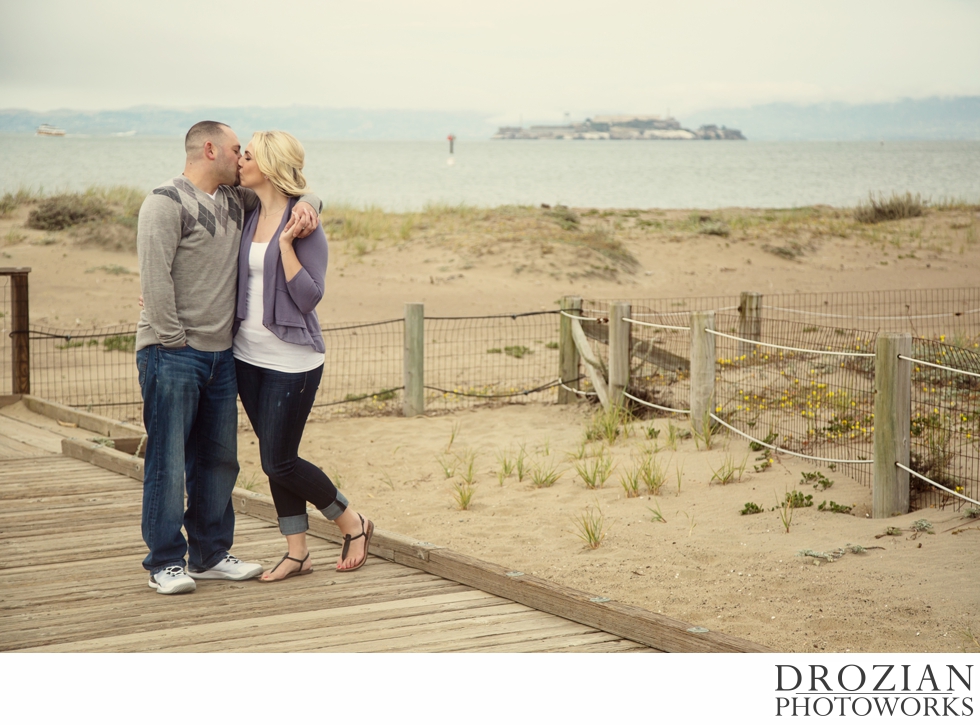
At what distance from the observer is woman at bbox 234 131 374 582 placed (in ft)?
11.5

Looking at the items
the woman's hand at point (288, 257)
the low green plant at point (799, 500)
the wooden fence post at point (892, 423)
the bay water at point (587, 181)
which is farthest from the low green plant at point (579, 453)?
the bay water at point (587, 181)

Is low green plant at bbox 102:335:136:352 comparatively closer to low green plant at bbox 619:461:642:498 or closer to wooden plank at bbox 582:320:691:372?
wooden plank at bbox 582:320:691:372

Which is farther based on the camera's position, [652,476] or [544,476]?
[544,476]

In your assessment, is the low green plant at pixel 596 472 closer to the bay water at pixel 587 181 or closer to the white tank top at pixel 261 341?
the white tank top at pixel 261 341

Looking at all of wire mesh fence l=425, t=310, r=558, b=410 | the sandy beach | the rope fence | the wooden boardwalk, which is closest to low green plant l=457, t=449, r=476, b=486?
the sandy beach

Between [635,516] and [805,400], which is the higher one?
[805,400]

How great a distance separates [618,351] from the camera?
26.7 ft

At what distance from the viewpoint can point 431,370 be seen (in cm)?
1104

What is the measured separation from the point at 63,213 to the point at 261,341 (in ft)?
61.2

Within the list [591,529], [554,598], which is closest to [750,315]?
[591,529]

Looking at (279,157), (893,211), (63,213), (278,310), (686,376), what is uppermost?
(893,211)

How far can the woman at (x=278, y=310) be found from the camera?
3.52 meters

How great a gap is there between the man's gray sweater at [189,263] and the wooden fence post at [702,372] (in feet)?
13.7

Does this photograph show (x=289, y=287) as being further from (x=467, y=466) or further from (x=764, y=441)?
(x=764, y=441)
